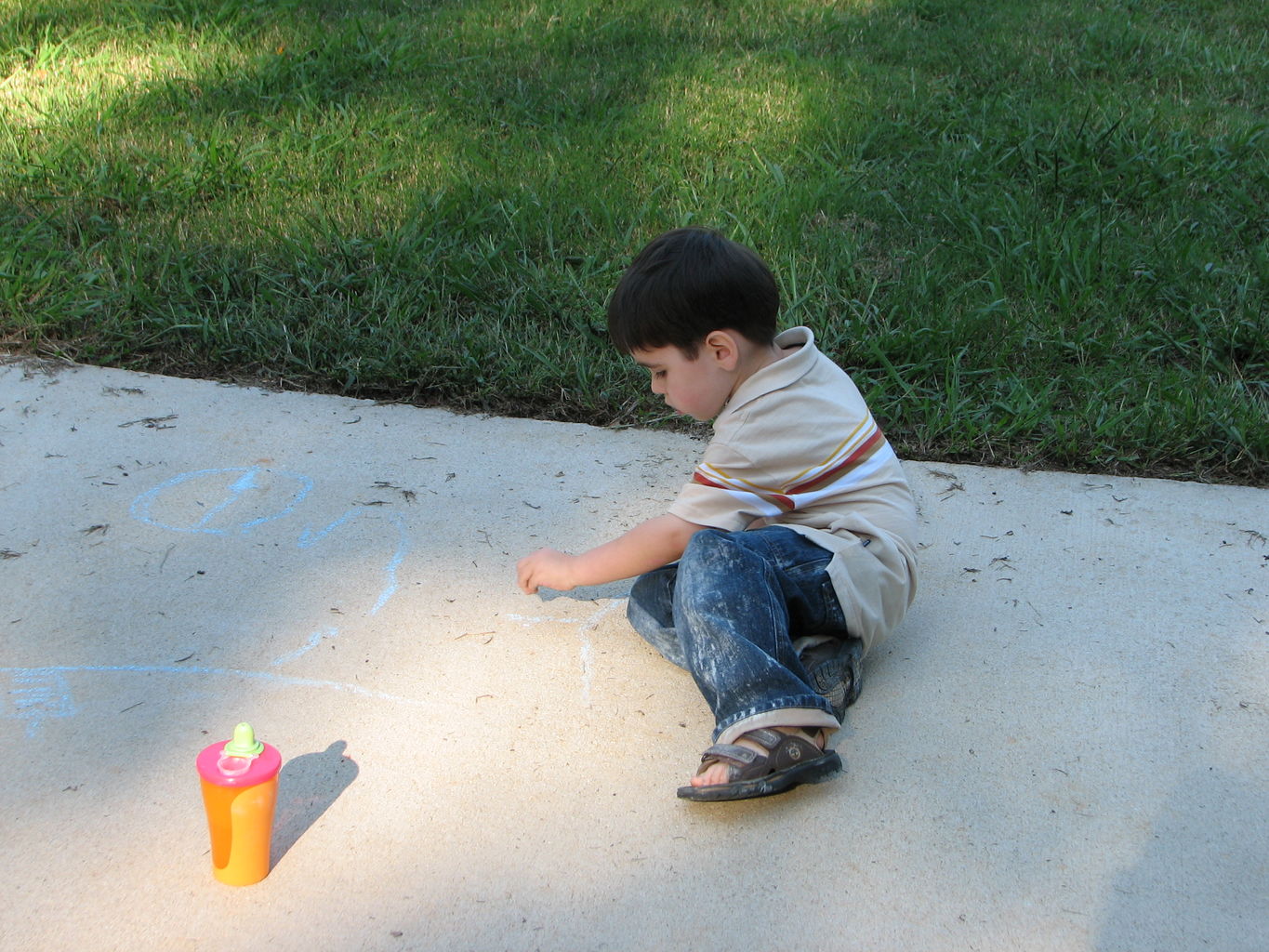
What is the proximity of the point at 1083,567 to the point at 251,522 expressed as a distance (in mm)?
1849

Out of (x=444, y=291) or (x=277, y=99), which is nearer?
(x=444, y=291)

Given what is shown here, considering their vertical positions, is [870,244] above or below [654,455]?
above

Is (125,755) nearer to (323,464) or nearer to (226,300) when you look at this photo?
(323,464)

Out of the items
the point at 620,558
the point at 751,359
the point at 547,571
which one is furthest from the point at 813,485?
the point at 547,571

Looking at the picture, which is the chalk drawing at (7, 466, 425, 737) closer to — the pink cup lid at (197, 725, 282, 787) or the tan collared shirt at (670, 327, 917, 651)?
the pink cup lid at (197, 725, 282, 787)

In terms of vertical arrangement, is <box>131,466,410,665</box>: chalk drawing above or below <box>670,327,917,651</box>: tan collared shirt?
below

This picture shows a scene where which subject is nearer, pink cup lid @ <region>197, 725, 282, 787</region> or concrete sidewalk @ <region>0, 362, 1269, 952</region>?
pink cup lid @ <region>197, 725, 282, 787</region>

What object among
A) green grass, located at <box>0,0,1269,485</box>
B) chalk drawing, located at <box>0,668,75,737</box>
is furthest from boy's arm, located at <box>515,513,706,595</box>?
green grass, located at <box>0,0,1269,485</box>

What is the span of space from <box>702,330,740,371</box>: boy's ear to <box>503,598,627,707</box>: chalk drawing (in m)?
0.58

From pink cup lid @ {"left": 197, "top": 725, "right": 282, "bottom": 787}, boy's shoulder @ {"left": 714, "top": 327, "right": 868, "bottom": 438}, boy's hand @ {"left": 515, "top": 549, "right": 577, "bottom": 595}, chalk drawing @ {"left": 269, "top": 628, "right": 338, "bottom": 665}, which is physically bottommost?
chalk drawing @ {"left": 269, "top": 628, "right": 338, "bottom": 665}

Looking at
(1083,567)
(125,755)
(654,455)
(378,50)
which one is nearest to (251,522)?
(125,755)

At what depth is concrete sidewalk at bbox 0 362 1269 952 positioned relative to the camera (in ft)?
5.70

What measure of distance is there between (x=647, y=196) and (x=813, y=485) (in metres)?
2.19

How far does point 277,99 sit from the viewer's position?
4.67 metres
